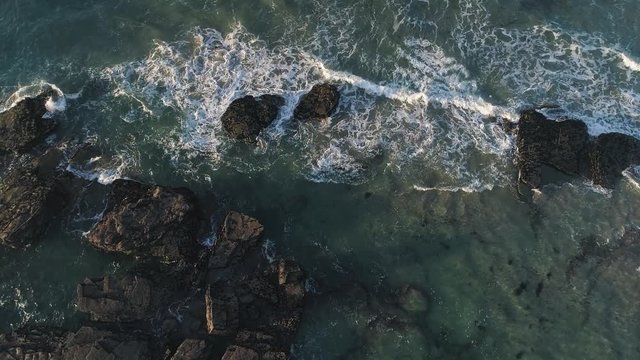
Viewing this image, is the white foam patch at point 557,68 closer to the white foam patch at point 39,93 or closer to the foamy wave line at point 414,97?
the foamy wave line at point 414,97

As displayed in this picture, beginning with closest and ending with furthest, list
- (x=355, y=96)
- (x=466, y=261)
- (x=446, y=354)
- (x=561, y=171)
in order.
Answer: (x=446, y=354) < (x=466, y=261) < (x=561, y=171) < (x=355, y=96)

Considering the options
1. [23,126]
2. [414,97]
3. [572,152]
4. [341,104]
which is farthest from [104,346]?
[572,152]

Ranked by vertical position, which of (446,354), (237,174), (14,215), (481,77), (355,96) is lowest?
(14,215)

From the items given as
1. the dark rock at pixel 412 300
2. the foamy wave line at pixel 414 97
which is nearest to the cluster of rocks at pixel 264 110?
the foamy wave line at pixel 414 97

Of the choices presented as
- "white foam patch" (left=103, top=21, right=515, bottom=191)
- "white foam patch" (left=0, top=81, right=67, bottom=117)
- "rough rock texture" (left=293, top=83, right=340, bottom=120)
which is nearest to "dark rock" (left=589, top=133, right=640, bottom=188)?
"white foam patch" (left=103, top=21, right=515, bottom=191)

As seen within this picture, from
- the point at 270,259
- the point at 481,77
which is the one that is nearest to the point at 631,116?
the point at 481,77

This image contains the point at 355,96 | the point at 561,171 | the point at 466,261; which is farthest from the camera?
the point at 355,96

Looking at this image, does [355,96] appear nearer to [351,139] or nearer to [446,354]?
[351,139]

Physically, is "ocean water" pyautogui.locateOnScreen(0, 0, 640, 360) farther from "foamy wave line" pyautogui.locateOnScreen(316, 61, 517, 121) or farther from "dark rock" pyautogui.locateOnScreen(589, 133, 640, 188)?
"dark rock" pyautogui.locateOnScreen(589, 133, 640, 188)
